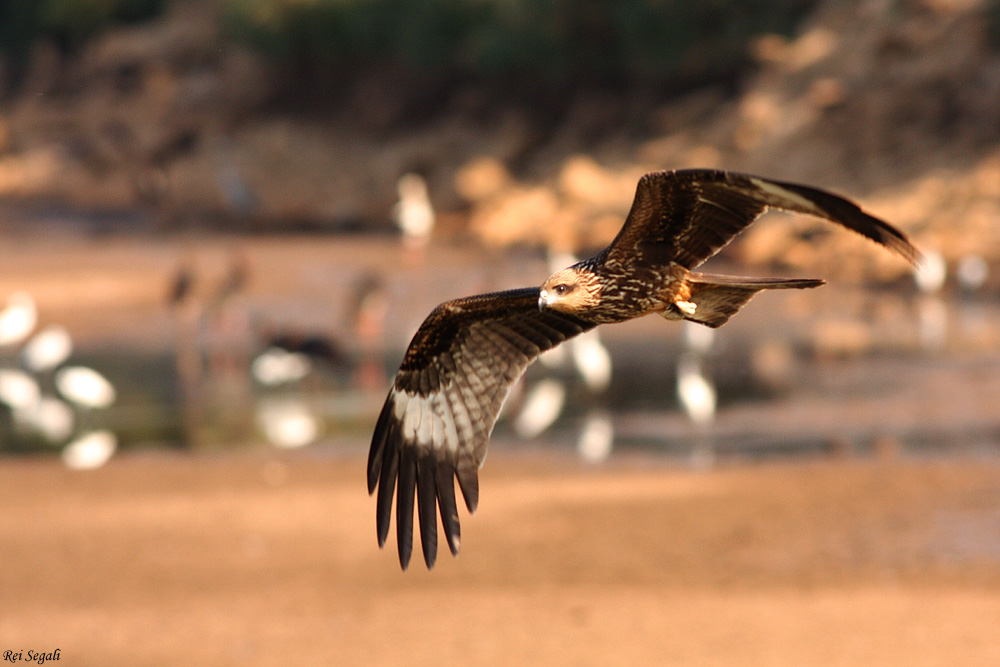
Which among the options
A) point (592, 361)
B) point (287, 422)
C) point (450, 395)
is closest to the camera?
point (450, 395)

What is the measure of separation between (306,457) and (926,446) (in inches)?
223

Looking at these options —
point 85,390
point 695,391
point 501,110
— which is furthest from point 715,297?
point 501,110

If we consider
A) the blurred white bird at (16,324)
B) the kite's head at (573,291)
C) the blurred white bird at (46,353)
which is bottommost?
the kite's head at (573,291)

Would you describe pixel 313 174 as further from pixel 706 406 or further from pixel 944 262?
pixel 706 406

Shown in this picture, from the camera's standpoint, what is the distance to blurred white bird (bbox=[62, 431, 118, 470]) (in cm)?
1392

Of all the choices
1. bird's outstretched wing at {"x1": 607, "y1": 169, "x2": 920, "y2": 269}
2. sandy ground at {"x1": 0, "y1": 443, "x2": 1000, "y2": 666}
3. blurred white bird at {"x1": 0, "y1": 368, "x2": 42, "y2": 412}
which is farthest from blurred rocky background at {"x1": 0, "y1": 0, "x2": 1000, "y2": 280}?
bird's outstretched wing at {"x1": 607, "y1": 169, "x2": 920, "y2": 269}

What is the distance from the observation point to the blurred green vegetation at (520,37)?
103 ft

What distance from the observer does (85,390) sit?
1652 centimetres

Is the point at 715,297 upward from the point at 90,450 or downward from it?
downward

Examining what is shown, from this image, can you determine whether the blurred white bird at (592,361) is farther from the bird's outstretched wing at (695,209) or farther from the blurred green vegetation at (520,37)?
the blurred green vegetation at (520,37)

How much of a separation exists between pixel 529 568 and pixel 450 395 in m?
4.71

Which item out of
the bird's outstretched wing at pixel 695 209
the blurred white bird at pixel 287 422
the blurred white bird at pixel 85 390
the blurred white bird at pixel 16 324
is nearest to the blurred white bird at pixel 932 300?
the blurred white bird at pixel 287 422

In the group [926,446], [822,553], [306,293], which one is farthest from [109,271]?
[822,553]

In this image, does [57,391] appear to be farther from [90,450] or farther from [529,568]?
[529,568]
